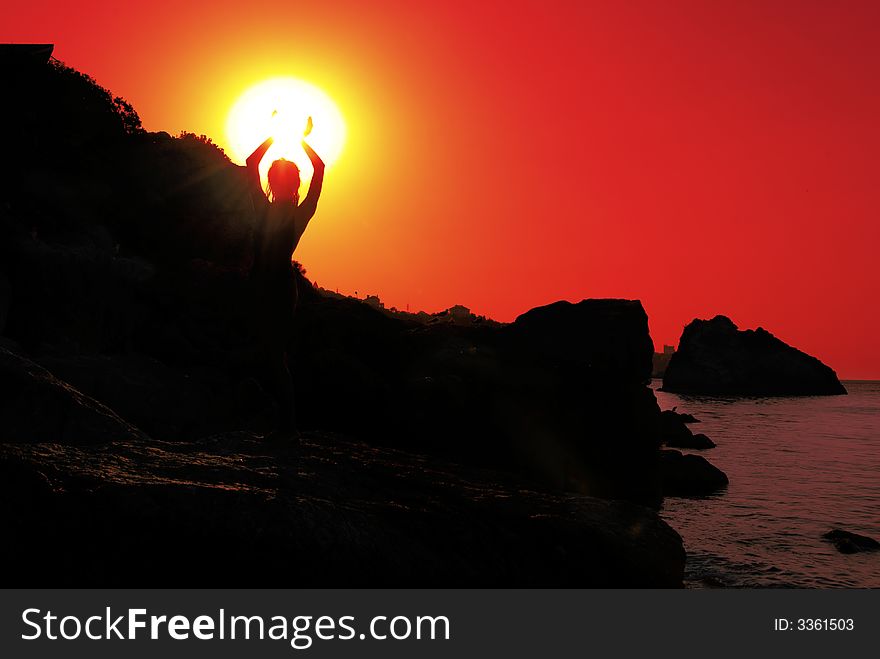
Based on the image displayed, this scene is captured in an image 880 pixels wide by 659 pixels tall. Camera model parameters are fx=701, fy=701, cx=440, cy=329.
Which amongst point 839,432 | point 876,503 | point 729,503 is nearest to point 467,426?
point 729,503

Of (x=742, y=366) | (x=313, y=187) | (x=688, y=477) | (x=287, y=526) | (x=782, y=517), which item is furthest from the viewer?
(x=742, y=366)

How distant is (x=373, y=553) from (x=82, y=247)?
65.4ft

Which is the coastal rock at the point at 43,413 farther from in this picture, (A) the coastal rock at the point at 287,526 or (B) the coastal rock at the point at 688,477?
(B) the coastal rock at the point at 688,477

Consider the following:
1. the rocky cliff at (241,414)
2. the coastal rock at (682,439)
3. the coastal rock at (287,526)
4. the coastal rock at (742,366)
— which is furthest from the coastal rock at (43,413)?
the coastal rock at (742,366)

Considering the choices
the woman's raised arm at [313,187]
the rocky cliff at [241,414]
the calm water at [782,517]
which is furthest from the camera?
the calm water at [782,517]

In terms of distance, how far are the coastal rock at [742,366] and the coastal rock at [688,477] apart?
467ft

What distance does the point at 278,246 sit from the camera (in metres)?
6.62

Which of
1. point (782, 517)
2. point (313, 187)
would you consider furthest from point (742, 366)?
point (313, 187)

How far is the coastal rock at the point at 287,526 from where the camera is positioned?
14.1ft

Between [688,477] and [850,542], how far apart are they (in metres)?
7.40

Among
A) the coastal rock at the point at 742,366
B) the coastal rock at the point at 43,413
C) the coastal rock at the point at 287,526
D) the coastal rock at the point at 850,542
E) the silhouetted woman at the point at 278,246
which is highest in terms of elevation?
the coastal rock at the point at 742,366

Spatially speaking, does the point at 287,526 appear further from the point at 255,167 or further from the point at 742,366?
the point at 742,366

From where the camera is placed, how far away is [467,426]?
1499 centimetres
